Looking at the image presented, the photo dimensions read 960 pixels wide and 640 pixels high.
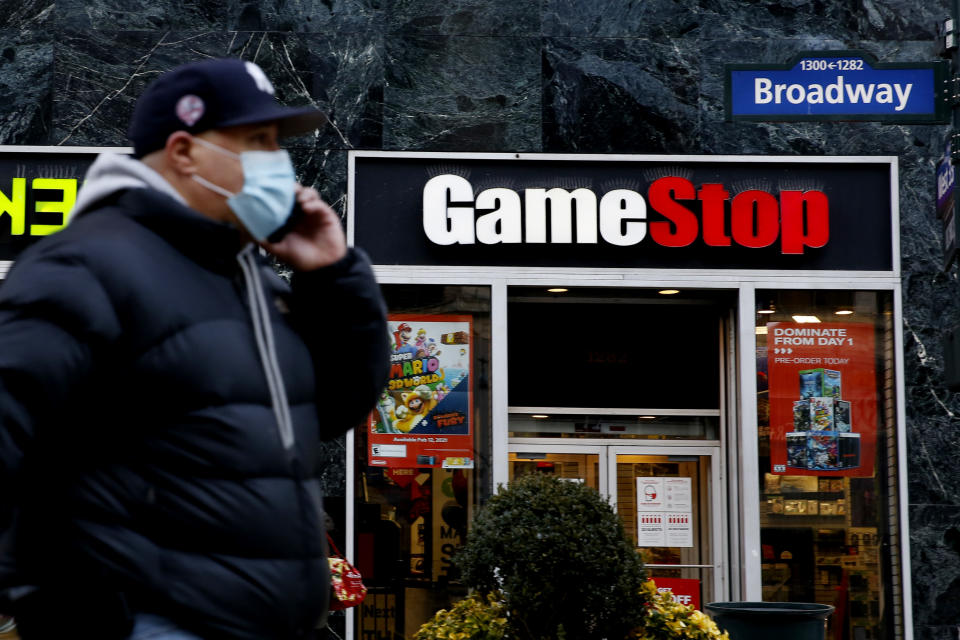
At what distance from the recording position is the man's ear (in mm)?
2465

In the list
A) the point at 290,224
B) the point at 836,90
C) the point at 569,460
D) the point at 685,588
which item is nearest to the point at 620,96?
the point at 836,90

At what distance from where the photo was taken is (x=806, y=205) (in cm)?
1029

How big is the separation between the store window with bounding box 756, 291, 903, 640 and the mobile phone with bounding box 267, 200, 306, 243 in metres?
8.03

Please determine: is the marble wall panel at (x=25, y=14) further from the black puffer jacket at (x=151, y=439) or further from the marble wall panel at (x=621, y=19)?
the black puffer jacket at (x=151, y=439)

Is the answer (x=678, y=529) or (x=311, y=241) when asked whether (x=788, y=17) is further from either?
(x=311, y=241)

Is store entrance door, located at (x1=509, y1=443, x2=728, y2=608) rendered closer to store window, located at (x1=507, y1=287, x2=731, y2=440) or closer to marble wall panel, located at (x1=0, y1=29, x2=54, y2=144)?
store window, located at (x1=507, y1=287, x2=731, y2=440)

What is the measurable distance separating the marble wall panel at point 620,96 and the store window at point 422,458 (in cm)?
149

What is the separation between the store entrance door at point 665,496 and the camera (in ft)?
34.5

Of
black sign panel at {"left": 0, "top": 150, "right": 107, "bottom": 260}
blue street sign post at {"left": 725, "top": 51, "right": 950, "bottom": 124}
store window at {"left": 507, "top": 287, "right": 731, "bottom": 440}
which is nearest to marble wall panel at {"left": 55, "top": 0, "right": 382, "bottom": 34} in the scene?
black sign panel at {"left": 0, "top": 150, "right": 107, "bottom": 260}

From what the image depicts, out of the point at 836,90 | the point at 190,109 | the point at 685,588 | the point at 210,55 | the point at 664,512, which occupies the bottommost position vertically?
the point at 685,588

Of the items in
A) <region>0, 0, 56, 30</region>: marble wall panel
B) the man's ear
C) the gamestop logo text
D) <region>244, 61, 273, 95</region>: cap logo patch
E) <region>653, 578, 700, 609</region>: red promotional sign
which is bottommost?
<region>653, 578, 700, 609</region>: red promotional sign

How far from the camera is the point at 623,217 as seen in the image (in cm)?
1022

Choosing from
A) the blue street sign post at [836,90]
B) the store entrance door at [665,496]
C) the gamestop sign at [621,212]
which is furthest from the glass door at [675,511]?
the blue street sign post at [836,90]

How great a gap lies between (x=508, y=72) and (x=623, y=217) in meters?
1.48
